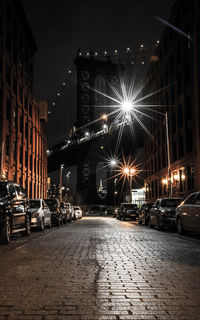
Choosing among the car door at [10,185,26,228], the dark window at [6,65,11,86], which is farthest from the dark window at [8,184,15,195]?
the dark window at [6,65,11,86]

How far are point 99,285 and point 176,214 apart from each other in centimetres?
1026

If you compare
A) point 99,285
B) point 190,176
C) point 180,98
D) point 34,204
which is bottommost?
point 99,285

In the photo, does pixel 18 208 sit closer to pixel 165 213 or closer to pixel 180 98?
pixel 165 213

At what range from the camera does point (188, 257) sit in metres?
8.66

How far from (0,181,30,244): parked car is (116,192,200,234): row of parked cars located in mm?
5771

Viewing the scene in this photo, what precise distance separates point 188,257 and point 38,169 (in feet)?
157

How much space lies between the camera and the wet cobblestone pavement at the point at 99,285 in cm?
421

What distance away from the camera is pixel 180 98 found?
41062 mm

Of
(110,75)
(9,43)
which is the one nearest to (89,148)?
(110,75)

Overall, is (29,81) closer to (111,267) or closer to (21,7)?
(21,7)

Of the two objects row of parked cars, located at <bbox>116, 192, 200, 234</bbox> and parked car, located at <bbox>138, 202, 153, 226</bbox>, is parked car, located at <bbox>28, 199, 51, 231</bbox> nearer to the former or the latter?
row of parked cars, located at <bbox>116, 192, 200, 234</bbox>

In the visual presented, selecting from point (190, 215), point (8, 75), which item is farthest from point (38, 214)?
point (8, 75)

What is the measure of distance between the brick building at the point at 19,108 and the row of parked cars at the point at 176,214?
580 inches

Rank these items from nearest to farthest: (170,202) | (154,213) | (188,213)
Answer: (188,213)
(170,202)
(154,213)
